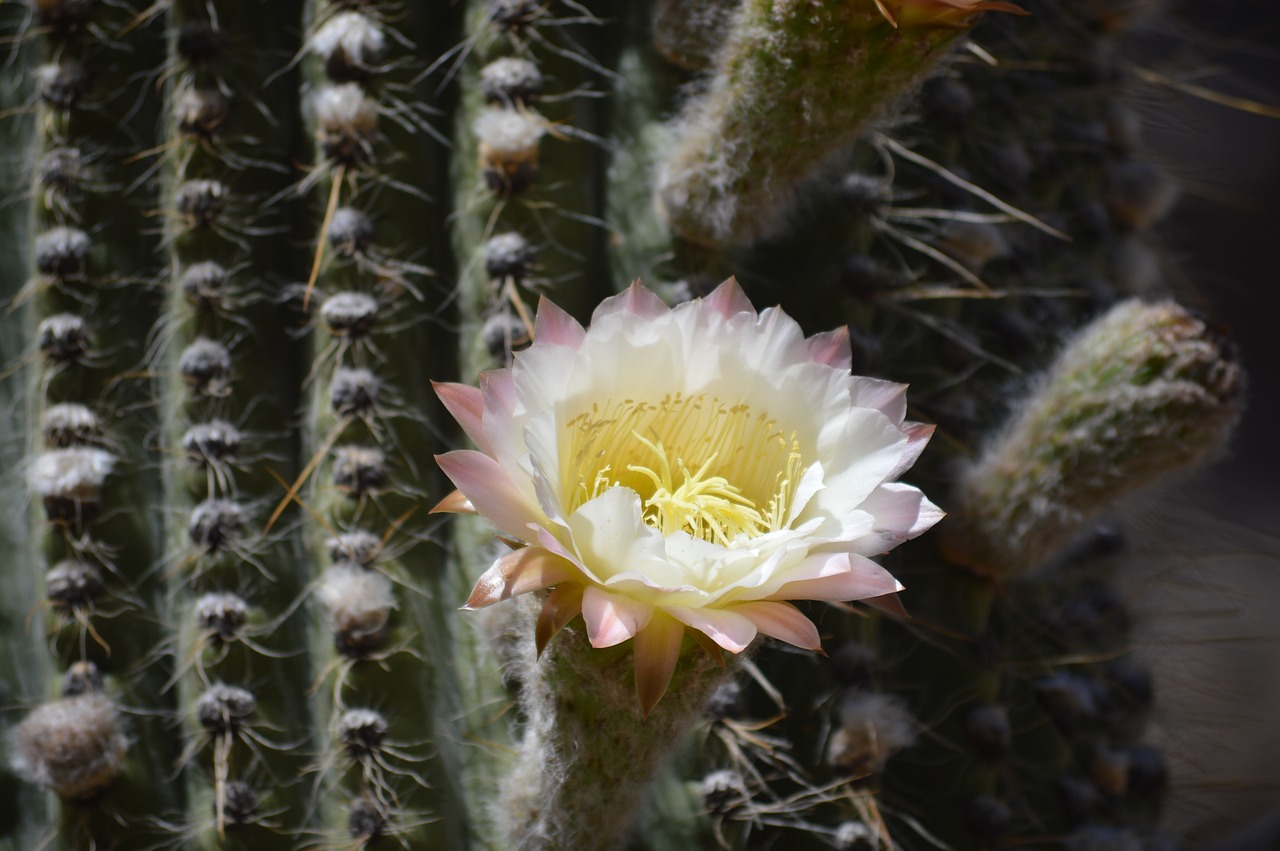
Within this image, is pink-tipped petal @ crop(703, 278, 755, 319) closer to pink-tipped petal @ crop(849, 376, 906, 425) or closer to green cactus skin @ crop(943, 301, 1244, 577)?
pink-tipped petal @ crop(849, 376, 906, 425)

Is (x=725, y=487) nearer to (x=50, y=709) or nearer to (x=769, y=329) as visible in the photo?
(x=769, y=329)

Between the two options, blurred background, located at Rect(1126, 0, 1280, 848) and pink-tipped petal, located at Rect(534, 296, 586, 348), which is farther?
blurred background, located at Rect(1126, 0, 1280, 848)

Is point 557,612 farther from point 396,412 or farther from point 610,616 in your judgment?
point 396,412

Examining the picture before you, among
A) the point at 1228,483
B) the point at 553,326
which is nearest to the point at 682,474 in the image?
the point at 553,326

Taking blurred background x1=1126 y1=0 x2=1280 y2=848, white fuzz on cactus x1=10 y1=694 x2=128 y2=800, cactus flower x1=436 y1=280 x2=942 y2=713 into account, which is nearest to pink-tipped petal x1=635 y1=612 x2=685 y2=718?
cactus flower x1=436 y1=280 x2=942 y2=713

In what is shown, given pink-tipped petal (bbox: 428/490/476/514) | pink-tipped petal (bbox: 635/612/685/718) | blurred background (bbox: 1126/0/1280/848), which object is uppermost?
Answer: pink-tipped petal (bbox: 428/490/476/514)

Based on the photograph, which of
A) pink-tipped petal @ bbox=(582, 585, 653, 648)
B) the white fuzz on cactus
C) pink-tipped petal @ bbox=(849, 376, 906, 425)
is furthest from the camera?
the white fuzz on cactus

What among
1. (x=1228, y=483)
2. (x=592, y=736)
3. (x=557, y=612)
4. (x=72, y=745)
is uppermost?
(x=557, y=612)
